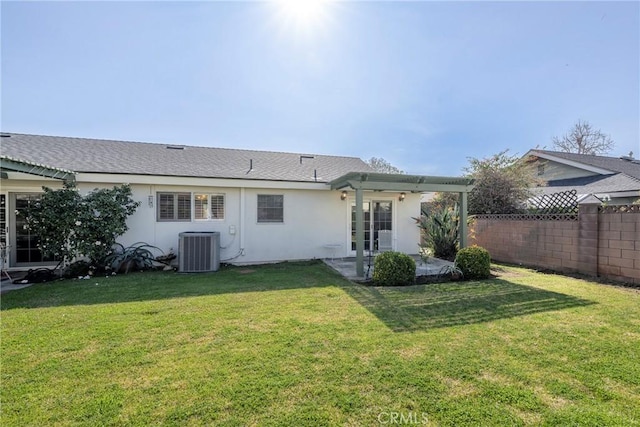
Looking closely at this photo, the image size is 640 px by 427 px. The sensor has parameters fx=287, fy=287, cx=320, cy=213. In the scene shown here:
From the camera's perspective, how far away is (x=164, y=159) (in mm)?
10141

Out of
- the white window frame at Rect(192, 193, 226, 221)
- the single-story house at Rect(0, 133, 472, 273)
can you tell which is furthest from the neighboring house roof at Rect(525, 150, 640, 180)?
the white window frame at Rect(192, 193, 226, 221)

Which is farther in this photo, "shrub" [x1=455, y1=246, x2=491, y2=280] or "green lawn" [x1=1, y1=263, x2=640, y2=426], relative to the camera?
"shrub" [x1=455, y1=246, x2=491, y2=280]

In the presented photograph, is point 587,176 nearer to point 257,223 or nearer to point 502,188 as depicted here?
point 502,188

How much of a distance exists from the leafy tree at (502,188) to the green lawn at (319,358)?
20.6ft

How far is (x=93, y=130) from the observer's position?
12.9m

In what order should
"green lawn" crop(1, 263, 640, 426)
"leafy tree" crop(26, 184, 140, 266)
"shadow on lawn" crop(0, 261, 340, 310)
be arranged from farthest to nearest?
"leafy tree" crop(26, 184, 140, 266) → "shadow on lawn" crop(0, 261, 340, 310) → "green lawn" crop(1, 263, 640, 426)

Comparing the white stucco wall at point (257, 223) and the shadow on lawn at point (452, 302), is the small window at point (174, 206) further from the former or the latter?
the shadow on lawn at point (452, 302)

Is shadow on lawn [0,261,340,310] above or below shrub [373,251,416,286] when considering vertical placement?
below

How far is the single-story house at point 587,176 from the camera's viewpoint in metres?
11.3

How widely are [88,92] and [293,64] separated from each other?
7.11 m

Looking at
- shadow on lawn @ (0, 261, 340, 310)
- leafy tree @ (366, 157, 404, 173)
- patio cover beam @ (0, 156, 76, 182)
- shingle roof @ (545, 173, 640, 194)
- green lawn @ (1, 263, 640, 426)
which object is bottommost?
shadow on lawn @ (0, 261, 340, 310)

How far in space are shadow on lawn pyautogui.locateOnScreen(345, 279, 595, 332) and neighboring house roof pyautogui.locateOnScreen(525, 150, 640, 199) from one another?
8633mm

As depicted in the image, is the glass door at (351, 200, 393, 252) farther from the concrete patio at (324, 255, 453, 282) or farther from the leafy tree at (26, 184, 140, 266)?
the leafy tree at (26, 184, 140, 266)

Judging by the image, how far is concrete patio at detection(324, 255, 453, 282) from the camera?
7.46 metres
